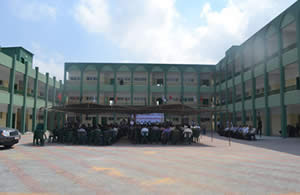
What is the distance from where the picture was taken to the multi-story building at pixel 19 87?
24516 mm

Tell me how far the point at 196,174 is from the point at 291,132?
21.6m

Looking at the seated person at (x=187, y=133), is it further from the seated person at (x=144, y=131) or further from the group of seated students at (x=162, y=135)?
the seated person at (x=144, y=131)

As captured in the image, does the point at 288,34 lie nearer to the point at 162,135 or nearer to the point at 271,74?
the point at 271,74

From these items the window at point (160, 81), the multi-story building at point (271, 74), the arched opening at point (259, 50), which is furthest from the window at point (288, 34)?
the window at point (160, 81)

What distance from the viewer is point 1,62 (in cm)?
2256

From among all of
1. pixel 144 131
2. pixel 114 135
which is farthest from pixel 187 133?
pixel 114 135

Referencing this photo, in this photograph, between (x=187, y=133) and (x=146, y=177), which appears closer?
(x=146, y=177)

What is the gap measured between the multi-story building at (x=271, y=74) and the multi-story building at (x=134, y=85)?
6.15 m

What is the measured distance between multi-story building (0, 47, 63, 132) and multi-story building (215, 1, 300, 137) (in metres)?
21.6

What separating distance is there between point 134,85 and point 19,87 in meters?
17.5

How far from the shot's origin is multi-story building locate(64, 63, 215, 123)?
40.9m

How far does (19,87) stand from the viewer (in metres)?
32.4

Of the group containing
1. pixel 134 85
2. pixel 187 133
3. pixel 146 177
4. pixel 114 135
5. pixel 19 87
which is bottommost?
pixel 146 177

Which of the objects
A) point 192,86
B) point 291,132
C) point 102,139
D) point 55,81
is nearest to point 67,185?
point 102,139
